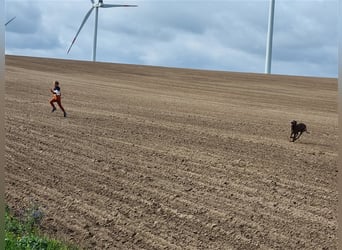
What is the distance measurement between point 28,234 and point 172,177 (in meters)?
3.68

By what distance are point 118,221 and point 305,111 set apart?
702 inches

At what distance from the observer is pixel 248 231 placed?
8805 millimetres

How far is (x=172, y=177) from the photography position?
37.5ft

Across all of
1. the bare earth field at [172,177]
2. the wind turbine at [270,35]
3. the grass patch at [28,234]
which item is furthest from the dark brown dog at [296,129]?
the wind turbine at [270,35]

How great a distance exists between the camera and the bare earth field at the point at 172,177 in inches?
348

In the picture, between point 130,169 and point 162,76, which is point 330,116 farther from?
point 162,76

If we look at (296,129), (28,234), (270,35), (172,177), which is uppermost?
(270,35)

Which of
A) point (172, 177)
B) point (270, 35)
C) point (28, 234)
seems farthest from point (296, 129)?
point (270, 35)

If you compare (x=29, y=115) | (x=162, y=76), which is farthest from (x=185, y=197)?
(x=162, y=76)

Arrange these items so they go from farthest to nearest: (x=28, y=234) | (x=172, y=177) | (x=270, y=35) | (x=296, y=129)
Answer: (x=270, y=35) → (x=296, y=129) → (x=172, y=177) → (x=28, y=234)

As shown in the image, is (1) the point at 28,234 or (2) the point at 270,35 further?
(2) the point at 270,35

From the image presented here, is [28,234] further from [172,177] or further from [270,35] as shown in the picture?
[270,35]

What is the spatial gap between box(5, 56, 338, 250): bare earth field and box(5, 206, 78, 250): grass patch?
21 centimetres

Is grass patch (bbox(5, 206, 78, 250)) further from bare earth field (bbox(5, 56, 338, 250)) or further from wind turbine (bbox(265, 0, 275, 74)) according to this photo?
wind turbine (bbox(265, 0, 275, 74))
